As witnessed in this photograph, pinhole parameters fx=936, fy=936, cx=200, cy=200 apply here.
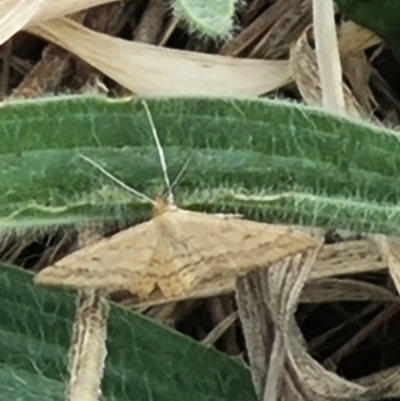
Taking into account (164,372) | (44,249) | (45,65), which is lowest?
(164,372)

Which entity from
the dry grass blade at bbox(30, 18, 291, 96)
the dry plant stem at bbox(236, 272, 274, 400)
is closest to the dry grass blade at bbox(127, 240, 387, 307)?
the dry plant stem at bbox(236, 272, 274, 400)

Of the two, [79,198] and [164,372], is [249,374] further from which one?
[79,198]

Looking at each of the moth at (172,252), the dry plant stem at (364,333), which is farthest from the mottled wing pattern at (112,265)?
the dry plant stem at (364,333)

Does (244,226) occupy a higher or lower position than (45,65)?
lower

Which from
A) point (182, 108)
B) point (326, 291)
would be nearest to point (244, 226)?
point (182, 108)

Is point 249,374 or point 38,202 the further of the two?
point 249,374

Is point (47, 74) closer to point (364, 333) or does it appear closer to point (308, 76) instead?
point (308, 76)
